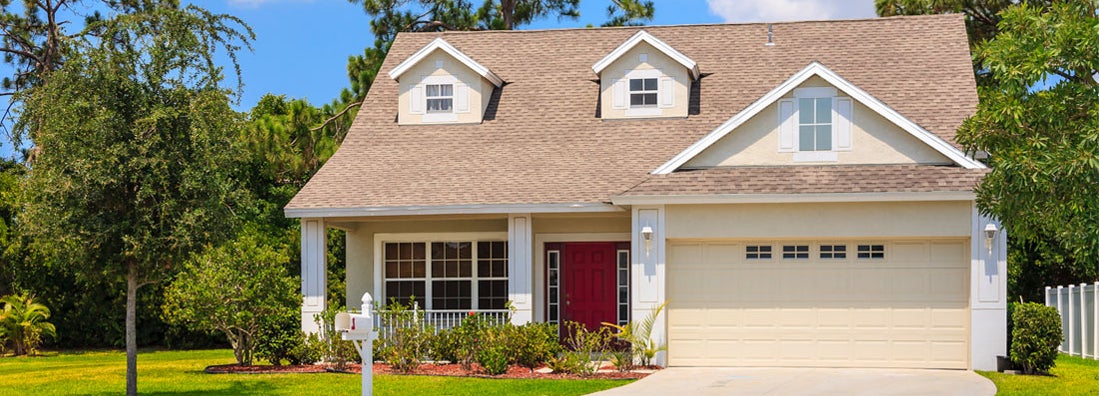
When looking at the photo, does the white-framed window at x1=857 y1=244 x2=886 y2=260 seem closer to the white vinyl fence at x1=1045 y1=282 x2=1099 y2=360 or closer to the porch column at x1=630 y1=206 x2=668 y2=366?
the porch column at x1=630 y1=206 x2=668 y2=366

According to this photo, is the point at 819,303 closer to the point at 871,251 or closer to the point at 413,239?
the point at 871,251

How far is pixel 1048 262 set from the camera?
2881cm

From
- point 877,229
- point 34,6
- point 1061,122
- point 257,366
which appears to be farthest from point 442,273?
point 34,6

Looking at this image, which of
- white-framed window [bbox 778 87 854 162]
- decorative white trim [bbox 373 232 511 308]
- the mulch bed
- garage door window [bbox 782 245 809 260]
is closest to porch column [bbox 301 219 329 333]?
the mulch bed

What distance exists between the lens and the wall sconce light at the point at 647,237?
19.2m

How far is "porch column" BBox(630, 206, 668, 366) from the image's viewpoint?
19281 millimetres

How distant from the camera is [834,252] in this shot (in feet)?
63.7

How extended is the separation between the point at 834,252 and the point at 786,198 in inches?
56.4

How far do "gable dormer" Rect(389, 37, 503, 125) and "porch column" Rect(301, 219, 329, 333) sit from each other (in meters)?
3.61

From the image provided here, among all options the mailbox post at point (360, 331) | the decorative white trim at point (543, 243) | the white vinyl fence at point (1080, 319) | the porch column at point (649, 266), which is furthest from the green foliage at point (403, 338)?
the white vinyl fence at point (1080, 319)

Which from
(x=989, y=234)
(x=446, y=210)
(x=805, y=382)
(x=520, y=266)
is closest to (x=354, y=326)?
(x=805, y=382)

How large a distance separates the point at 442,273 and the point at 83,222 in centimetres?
828

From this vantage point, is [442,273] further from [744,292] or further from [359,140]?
[744,292]

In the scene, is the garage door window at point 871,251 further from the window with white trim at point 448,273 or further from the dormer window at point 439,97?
the dormer window at point 439,97
